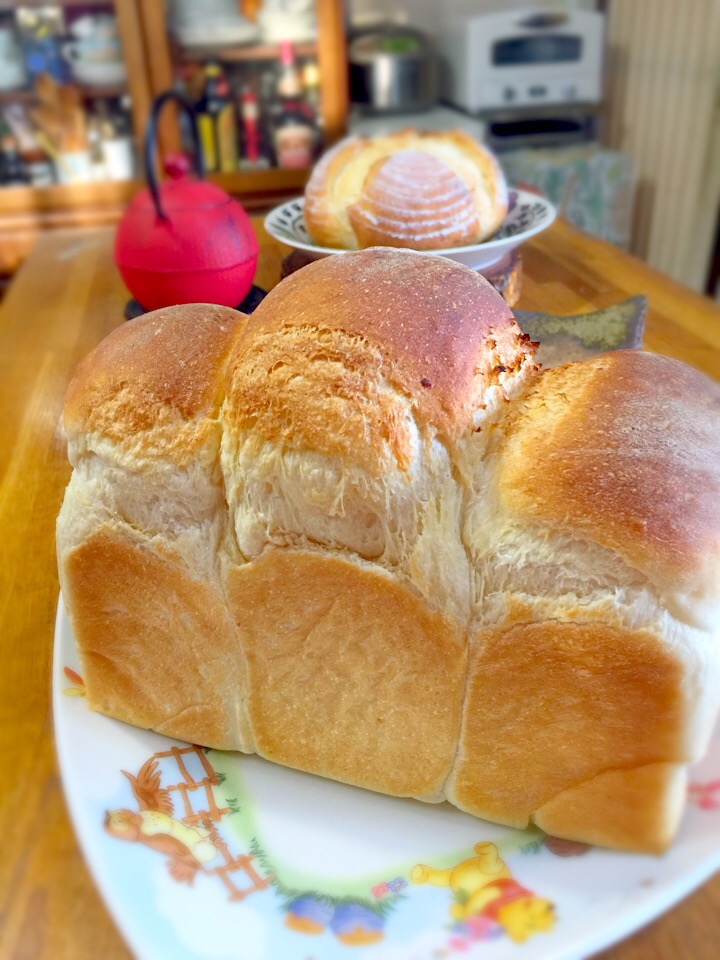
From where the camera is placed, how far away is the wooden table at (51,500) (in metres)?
0.45

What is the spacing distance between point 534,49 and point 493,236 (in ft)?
5.33

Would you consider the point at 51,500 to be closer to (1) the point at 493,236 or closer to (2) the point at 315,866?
(2) the point at 315,866

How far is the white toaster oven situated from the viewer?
2361 millimetres

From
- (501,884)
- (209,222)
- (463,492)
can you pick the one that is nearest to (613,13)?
(209,222)

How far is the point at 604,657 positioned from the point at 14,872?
41cm

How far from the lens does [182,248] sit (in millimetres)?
1039

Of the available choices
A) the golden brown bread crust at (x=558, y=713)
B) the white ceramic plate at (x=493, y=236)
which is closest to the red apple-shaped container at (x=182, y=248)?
the white ceramic plate at (x=493, y=236)

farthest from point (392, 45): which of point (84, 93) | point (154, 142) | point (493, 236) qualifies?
point (154, 142)

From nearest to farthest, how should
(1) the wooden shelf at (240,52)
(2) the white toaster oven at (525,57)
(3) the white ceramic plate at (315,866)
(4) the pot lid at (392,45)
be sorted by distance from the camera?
(3) the white ceramic plate at (315,866) → (2) the white toaster oven at (525,57) → (4) the pot lid at (392,45) → (1) the wooden shelf at (240,52)

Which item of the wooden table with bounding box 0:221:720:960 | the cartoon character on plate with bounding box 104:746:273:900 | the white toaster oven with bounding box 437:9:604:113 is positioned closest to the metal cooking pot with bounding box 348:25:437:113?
the white toaster oven with bounding box 437:9:604:113

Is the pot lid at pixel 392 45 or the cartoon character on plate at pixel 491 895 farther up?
the pot lid at pixel 392 45

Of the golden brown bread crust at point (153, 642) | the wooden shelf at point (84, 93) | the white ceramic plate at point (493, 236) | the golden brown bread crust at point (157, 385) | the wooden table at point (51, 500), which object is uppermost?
the golden brown bread crust at point (157, 385)

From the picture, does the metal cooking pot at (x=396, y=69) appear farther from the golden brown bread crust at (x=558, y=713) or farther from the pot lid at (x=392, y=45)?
the golden brown bread crust at (x=558, y=713)

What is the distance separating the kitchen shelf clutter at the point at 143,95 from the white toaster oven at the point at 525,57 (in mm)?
462
